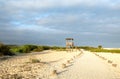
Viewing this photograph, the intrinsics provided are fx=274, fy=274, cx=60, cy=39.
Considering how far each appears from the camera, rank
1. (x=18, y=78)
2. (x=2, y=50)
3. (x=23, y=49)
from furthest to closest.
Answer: (x=23, y=49) < (x=2, y=50) < (x=18, y=78)

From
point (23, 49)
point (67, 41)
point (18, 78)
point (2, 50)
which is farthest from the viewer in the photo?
point (67, 41)

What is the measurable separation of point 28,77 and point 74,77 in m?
2.45

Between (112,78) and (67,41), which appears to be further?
(67,41)

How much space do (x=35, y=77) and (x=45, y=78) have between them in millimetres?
712

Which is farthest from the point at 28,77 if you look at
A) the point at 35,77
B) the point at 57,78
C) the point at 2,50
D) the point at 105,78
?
the point at 2,50

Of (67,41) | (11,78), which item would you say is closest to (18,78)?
(11,78)

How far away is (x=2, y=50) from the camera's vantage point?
4000 centimetres

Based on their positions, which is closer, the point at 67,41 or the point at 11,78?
the point at 11,78

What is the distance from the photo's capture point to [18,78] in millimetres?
14062

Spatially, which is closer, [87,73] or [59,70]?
[87,73]

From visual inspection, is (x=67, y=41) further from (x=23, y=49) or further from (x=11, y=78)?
(x=11, y=78)

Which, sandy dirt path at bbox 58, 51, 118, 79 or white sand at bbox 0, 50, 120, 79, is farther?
white sand at bbox 0, 50, 120, 79

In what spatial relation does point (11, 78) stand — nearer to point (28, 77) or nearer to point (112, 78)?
point (28, 77)

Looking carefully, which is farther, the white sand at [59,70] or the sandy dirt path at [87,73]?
the white sand at [59,70]
